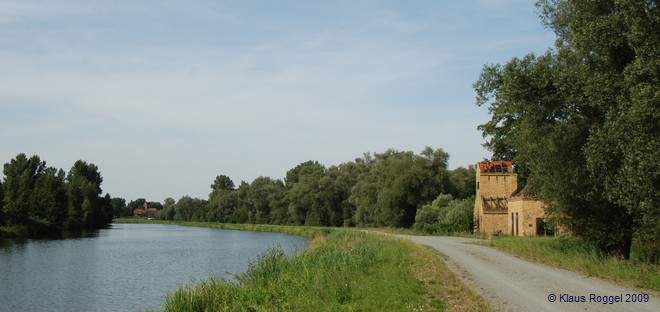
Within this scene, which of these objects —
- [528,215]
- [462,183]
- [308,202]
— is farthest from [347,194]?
[528,215]

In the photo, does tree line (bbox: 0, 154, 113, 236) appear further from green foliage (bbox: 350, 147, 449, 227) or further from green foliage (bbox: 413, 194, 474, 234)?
green foliage (bbox: 413, 194, 474, 234)

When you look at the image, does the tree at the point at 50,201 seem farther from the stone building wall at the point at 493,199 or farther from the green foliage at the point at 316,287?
the green foliage at the point at 316,287

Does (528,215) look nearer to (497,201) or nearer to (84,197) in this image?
(497,201)

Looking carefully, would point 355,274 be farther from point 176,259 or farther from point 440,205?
point 440,205

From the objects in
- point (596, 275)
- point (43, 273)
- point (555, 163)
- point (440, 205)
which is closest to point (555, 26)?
point (555, 163)

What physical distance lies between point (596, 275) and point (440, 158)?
55.3 meters

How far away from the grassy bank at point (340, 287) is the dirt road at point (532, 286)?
1.92 feet

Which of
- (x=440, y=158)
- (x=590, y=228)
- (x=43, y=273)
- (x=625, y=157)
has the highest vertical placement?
(x=440, y=158)

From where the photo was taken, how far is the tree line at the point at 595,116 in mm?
17406

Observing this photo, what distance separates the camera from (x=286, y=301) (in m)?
15.6

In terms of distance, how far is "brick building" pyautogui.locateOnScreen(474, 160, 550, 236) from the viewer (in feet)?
149

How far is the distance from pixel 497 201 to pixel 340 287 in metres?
36.6

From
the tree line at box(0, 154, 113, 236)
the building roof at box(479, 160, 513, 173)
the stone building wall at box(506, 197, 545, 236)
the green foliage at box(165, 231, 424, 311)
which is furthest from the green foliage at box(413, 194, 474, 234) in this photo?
the tree line at box(0, 154, 113, 236)

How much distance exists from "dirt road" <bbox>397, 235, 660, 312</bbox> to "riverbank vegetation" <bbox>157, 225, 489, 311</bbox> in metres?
0.62
